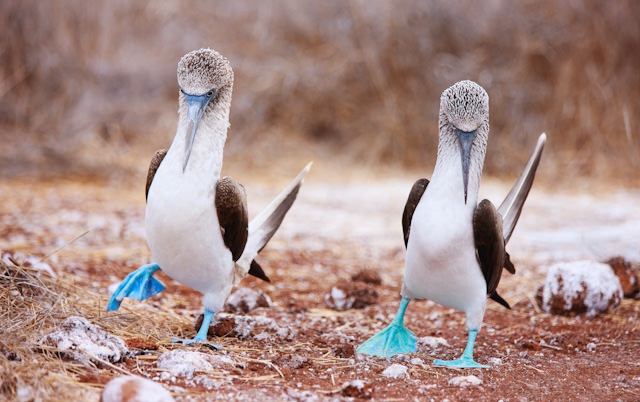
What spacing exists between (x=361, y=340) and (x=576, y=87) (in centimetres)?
643

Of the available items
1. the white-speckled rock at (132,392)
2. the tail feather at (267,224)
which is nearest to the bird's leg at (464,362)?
the tail feather at (267,224)

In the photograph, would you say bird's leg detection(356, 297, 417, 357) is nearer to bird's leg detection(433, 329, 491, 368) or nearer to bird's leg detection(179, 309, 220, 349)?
bird's leg detection(433, 329, 491, 368)

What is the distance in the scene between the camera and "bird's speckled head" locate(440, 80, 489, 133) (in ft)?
10.2

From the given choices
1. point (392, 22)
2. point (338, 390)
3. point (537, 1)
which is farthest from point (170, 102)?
point (338, 390)

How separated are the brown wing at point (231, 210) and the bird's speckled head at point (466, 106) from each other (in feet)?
3.16

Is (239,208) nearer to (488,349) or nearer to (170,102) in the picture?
(488,349)

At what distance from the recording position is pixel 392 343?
10.9 ft

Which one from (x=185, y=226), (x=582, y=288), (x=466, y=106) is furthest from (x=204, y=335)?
(x=582, y=288)

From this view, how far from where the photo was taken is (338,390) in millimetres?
2736

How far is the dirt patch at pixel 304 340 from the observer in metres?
2.69

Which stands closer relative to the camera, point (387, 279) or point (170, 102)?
point (387, 279)

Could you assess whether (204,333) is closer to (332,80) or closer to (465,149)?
(465,149)

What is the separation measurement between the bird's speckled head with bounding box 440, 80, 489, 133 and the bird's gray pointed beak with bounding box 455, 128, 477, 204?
38 millimetres

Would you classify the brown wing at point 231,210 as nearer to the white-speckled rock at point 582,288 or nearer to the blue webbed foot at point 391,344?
the blue webbed foot at point 391,344
